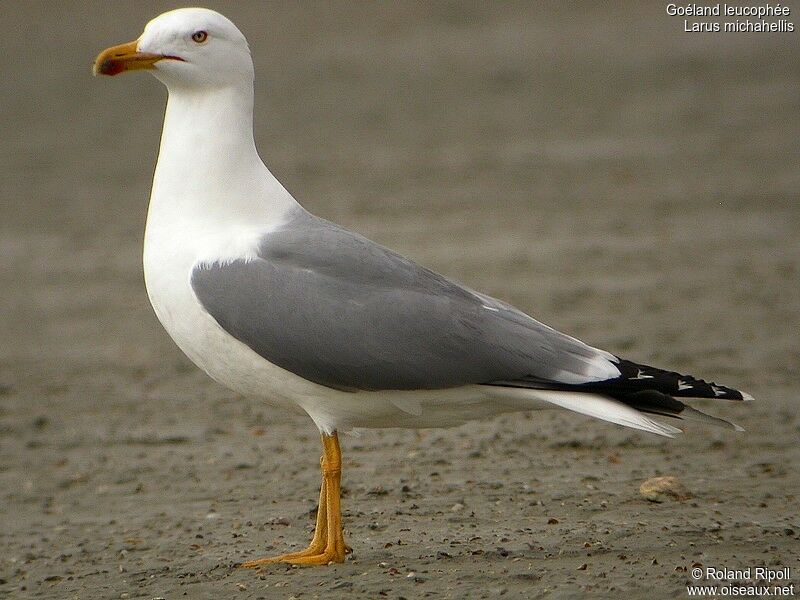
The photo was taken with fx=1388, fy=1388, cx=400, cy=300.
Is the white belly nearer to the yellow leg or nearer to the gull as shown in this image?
the gull

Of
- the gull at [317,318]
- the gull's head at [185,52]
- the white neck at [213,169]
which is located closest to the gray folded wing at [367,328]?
the gull at [317,318]

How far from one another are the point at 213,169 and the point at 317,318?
77cm

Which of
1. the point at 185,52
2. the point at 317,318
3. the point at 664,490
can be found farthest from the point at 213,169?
the point at 664,490

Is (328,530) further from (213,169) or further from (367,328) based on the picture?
(213,169)

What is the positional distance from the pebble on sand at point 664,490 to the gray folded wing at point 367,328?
1.01 m

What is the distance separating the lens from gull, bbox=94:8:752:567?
16.0 feet

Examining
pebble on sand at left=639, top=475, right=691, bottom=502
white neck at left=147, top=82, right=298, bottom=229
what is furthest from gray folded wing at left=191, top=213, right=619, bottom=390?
pebble on sand at left=639, top=475, right=691, bottom=502

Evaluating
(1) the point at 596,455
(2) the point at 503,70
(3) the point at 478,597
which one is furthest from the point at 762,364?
(2) the point at 503,70

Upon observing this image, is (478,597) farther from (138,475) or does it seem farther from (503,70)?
(503,70)

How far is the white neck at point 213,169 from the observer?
5.22 meters

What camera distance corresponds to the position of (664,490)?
5711 mm

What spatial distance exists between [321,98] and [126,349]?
26.5 ft

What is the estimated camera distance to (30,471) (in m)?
7.09

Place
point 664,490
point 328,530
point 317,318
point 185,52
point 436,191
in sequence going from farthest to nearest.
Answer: point 436,191 → point 664,490 → point 185,52 → point 328,530 → point 317,318
